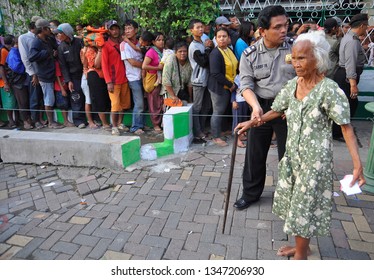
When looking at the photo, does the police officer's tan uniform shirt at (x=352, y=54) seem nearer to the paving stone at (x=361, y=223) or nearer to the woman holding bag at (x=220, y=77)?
the woman holding bag at (x=220, y=77)

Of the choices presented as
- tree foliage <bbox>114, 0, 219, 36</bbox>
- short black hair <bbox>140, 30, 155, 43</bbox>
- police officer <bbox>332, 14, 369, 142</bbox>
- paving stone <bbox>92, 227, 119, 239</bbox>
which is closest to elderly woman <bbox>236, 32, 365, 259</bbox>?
paving stone <bbox>92, 227, 119, 239</bbox>

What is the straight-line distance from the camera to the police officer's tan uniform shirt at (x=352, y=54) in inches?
188

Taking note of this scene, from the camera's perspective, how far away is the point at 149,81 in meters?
5.64

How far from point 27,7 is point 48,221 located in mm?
6677

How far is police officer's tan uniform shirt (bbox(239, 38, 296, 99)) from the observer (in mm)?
3059

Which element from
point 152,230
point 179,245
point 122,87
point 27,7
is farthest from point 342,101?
point 27,7

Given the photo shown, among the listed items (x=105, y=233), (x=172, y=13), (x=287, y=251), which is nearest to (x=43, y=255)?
(x=105, y=233)

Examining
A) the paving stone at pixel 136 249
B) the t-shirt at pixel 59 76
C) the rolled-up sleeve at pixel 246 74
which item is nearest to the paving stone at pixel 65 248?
the paving stone at pixel 136 249

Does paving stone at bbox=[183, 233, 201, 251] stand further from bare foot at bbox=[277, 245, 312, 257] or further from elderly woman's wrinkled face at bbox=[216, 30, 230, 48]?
elderly woman's wrinkled face at bbox=[216, 30, 230, 48]

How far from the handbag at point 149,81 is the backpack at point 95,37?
907 millimetres

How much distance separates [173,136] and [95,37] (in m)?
2.24

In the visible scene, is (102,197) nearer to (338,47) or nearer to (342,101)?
(342,101)

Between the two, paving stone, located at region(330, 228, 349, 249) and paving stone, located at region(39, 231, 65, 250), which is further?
paving stone, located at region(39, 231, 65, 250)

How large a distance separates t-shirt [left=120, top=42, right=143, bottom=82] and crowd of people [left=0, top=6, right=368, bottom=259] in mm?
17
